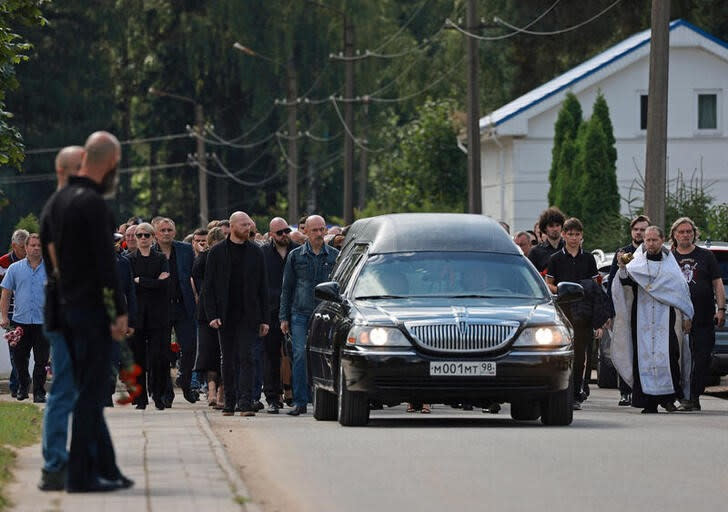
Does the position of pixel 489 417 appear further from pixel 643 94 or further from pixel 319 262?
pixel 643 94

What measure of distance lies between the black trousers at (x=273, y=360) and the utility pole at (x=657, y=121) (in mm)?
7673

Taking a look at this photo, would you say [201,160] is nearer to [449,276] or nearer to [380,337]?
[449,276]

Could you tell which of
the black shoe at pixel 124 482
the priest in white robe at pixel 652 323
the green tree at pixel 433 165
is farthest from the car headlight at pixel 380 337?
the green tree at pixel 433 165

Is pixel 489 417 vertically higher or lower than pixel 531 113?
lower

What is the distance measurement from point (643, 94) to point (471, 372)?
43.8 m

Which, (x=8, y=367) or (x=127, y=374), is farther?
(x=8, y=367)

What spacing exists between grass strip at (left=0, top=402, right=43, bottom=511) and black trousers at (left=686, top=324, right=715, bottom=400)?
20.2 feet

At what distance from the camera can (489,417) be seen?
58.3ft

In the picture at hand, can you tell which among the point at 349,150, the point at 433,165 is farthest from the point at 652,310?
the point at 433,165

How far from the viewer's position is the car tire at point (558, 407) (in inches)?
622

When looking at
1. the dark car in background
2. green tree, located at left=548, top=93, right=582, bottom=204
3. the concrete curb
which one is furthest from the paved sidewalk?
green tree, located at left=548, top=93, right=582, bottom=204

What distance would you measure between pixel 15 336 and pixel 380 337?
7.69m

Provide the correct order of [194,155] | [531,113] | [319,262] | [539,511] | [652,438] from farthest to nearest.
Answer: [194,155], [531,113], [319,262], [652,438], [539,511]

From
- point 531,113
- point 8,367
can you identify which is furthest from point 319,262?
point 531,113
